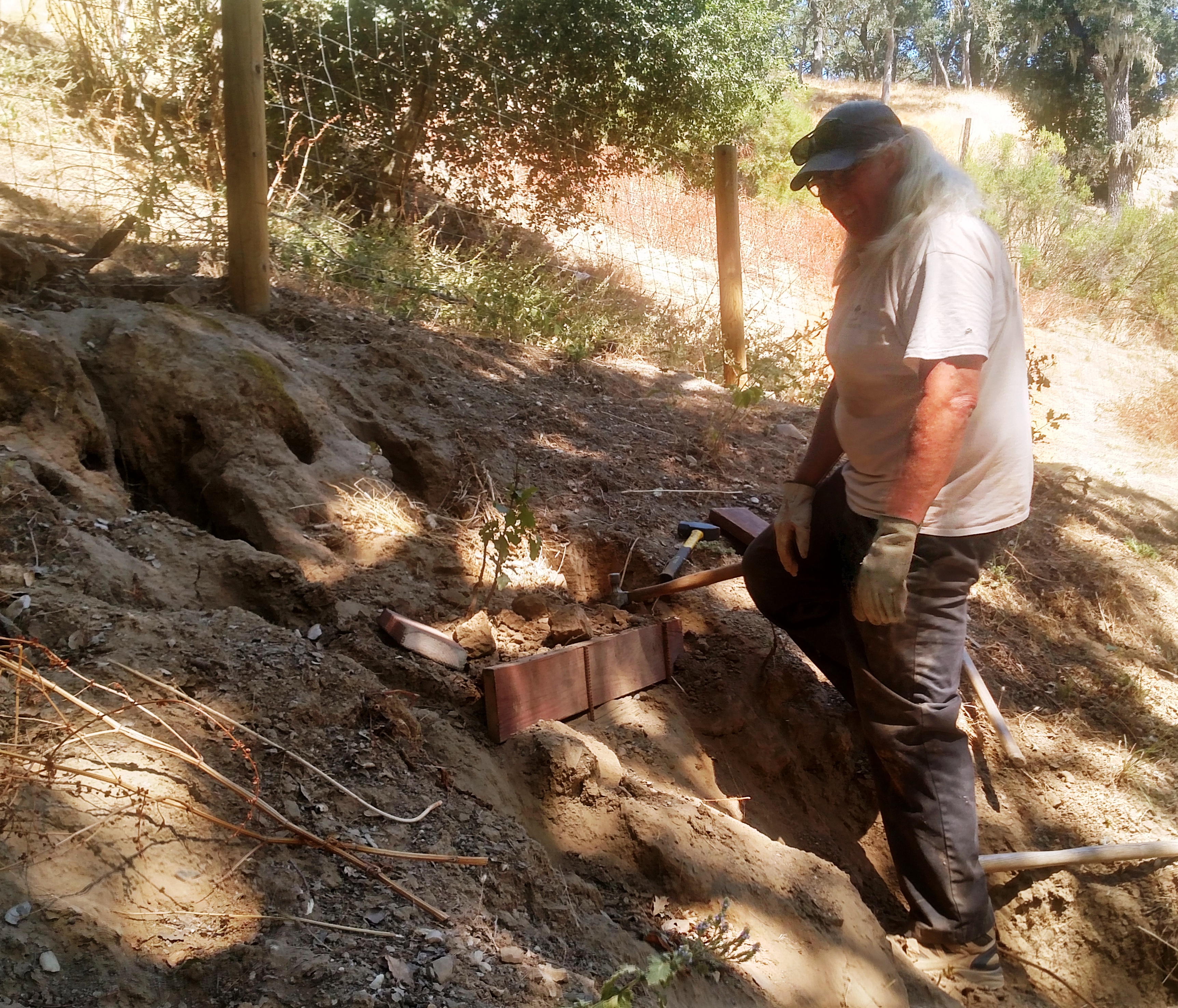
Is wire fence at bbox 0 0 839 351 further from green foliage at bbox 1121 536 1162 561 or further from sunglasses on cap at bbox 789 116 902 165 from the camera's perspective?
sunglasses on cap at bbox 789 116 902 165

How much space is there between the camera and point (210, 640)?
8.01ft

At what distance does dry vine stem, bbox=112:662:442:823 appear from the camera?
213 centimetres

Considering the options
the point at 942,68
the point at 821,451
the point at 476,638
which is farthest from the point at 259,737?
the point at 942,68

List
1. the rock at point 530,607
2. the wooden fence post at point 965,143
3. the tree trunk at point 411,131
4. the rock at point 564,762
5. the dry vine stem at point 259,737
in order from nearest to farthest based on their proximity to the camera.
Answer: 1. the dry vine stem at point 259,737
2. the rock at point 564,762
3. the rock at point 530,607
4. the tree trunk at point 411,131
5. the wooden fence post at point 965,143

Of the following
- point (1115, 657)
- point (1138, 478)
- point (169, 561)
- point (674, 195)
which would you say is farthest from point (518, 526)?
point (674, 195)

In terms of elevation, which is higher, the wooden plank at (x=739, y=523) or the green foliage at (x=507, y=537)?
the green foliage at (x=507, y=537)

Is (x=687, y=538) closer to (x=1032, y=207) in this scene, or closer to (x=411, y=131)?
(x=411, y=131)

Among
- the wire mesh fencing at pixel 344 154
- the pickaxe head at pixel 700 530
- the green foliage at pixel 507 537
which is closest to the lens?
the green foliage at pixel 507 537

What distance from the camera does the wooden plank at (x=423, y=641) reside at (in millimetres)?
2953

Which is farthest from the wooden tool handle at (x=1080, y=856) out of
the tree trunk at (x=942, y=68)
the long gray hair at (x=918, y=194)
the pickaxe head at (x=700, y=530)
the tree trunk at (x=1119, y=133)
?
the tree trunk at (x=942, y=68)

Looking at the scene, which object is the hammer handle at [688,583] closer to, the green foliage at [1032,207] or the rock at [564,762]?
the rock at [564,762]

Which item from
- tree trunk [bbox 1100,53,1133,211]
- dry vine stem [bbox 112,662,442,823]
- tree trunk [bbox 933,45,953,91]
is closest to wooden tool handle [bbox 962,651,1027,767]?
dry vine stem [bbox 112,662,442,823]

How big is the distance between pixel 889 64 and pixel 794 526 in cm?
3819

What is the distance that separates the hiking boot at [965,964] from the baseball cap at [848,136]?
2.28 meters
